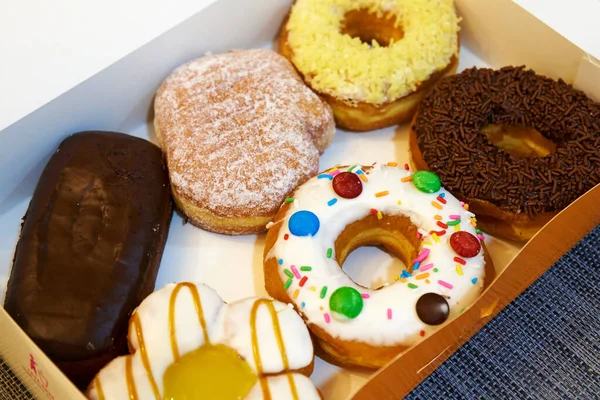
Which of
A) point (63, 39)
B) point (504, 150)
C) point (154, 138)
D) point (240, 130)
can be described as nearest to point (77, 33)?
point (63, 39)

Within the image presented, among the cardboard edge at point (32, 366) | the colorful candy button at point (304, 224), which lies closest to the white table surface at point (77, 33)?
the cardboard edge at point (32, 366)

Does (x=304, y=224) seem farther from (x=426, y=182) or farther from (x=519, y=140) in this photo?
(x=519, y=140)

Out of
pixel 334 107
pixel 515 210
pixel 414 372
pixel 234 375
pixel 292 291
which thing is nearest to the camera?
pixel 414 372

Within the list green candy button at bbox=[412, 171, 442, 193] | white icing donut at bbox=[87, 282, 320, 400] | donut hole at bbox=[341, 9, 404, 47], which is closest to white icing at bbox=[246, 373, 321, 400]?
white icing donut at bbox=[87, 282, 320, 400]

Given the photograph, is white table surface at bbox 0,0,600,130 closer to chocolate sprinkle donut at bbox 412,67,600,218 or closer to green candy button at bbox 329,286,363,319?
chocolate sprinkle donut at bbox 412,67,600,218

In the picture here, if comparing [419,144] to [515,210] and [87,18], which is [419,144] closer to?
[515,210]

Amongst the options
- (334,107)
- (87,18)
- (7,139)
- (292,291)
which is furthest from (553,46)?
(7,139)

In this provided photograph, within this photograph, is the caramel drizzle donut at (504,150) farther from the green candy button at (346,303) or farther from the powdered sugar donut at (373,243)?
the green candy button at (346,303)

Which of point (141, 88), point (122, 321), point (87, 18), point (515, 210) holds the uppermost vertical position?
point (87, 18)
